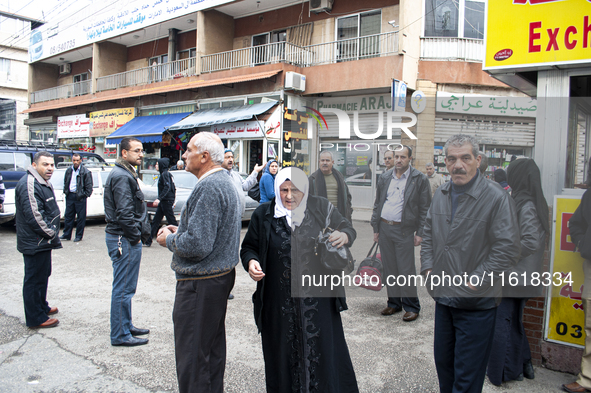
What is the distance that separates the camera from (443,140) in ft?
9.24

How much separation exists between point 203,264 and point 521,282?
2.27 metres

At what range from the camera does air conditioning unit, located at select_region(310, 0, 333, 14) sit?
14328mm

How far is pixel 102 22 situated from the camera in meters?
21.3

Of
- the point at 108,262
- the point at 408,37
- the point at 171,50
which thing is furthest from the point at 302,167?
the point at 171,50

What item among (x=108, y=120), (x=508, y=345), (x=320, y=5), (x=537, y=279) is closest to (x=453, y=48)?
(x=320, y=5)

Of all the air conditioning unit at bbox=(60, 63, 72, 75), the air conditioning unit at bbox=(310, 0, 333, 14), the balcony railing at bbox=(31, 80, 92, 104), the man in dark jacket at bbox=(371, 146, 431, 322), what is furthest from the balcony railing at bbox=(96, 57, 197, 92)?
the man in dark jacket at bbox=(371, 146, 431, 322)

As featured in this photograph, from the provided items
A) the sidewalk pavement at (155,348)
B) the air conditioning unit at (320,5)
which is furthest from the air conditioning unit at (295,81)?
the sidewalk pavement at (155,348)

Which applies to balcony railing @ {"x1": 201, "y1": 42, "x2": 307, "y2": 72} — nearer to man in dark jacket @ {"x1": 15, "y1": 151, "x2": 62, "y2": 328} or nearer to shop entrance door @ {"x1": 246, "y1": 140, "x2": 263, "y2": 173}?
shop entrance door @ {"x1": 246, "y1": 140, "x2": 263, "y2": 173}

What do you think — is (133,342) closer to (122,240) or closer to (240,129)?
(122,240)

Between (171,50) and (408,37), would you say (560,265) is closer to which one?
(408,37)

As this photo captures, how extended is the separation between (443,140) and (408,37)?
1098 centimetres

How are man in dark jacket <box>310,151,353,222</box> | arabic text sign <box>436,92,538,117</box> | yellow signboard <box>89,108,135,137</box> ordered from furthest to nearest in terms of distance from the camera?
yellow signboard <box>89,108,135,137</box>, arabic text sign <box>436,92,538,117</box>, man in dark jacket <box>310,151,353,222</box>

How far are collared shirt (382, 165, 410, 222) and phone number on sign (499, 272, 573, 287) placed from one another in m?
1.14

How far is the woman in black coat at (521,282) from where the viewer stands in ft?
9.82
